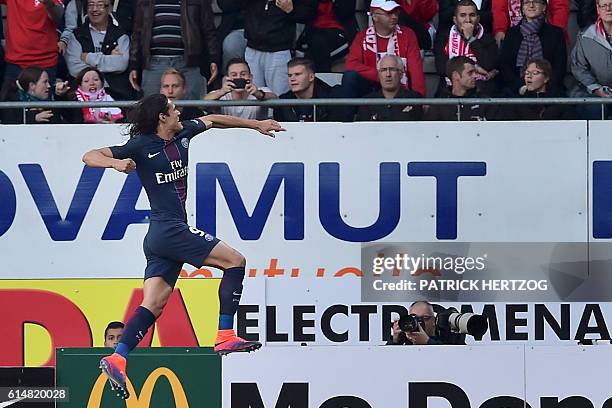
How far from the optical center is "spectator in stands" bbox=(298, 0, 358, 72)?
42.4ft

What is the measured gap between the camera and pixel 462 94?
12344 millimetres

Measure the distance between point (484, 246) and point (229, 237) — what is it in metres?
1.94

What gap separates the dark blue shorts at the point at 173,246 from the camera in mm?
10562

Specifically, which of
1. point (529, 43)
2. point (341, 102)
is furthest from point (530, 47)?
point (341, 102)

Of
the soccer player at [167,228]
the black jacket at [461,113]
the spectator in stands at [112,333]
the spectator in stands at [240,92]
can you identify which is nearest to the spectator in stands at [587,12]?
the black jacket at [461,113]

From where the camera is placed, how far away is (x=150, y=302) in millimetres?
10695

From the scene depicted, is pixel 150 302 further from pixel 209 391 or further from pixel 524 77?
pixel 524 77

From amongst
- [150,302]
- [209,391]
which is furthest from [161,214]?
[209,391]

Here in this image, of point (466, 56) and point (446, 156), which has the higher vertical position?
point (466, 56)

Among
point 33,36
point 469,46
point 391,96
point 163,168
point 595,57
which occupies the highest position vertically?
point 33,36

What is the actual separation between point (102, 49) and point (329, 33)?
1825mm

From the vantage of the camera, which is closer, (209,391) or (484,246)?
(209,391)

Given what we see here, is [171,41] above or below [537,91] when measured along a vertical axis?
above

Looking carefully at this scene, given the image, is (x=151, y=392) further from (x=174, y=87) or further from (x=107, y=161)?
(x=174, y=87)
